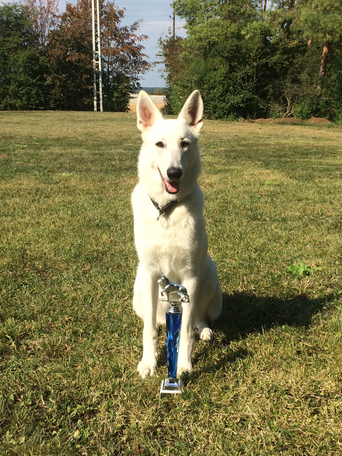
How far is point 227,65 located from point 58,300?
80.6 ft

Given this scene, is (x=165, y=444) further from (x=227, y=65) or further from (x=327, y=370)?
(x=227, y=65)

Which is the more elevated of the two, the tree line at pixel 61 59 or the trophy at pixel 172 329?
the tree line at pixel 61 59

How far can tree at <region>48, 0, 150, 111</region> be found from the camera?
102 ft

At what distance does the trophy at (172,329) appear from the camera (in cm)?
205

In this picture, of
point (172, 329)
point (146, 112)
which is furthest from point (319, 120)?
point (172, 329)

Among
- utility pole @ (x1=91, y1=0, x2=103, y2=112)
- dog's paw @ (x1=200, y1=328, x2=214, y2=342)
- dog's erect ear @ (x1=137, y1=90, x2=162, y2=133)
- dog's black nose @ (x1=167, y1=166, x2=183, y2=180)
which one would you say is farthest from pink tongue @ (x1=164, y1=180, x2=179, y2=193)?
utility pole @ (x1=91, y1=0, x2=103, y2=112)

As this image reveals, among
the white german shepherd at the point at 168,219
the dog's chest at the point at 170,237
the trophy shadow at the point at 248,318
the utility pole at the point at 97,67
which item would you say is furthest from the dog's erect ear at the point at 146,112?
the utility pole at the point at 97,67

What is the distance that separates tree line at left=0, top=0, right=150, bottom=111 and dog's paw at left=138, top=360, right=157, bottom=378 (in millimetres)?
30507

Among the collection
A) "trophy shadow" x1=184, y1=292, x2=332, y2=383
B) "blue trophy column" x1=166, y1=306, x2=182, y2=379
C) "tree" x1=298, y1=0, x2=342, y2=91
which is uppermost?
"tree" x1=298, y1=0, x2=342, y2=91

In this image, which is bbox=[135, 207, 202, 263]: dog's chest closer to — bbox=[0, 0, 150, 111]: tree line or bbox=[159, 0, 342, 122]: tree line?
bbox=[159, 0, 342, 122]: tree line

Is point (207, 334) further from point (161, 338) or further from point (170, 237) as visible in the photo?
point (170, 237)

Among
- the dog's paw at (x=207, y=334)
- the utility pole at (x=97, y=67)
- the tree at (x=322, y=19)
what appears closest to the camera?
the dog's paw at (x=207, y=334)

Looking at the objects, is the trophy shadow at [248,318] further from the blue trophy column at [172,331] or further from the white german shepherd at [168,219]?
the blue trophy column at [172,331]

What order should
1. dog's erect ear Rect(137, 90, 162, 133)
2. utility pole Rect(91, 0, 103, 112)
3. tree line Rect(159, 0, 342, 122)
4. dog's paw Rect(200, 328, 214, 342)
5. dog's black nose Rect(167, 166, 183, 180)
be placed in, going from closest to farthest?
dog's black nose Rect(167, 166, 183, 180), dog's erect ear Rect(137, 90, 162, 133), dog's paw Rect(200, 328, 214, 342), tree line Rect(159, 0, 342, 122), utility pole Rect(91, 0, 103, 112)
